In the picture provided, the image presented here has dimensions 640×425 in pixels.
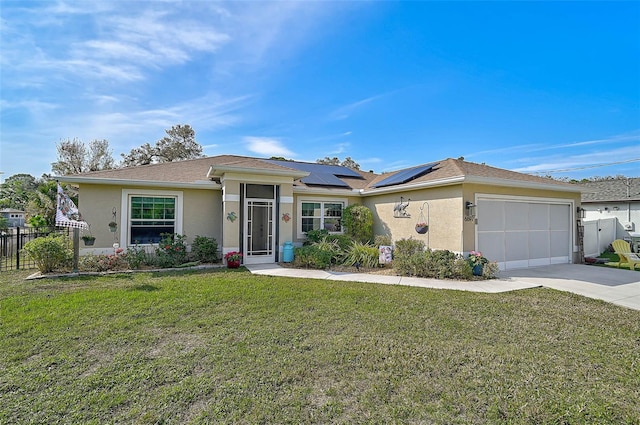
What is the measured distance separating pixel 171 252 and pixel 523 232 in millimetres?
12909

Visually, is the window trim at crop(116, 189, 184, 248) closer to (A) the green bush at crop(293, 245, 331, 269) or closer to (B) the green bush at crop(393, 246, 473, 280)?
(A) the green bush at crop(293, 245, 331, 269)

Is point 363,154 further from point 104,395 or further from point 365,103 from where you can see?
point 104,395

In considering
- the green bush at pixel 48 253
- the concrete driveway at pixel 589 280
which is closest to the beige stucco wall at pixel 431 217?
the concrete driveway at pixel 589 280

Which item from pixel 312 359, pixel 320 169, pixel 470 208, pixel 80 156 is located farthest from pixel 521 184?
pixel 80 156

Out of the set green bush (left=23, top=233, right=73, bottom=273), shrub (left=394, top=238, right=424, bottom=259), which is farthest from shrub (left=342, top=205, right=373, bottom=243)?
green bush (left=23, top=233, right=73, bottom=273)

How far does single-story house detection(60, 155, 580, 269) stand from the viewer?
9.84 m

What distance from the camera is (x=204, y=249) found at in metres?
10.6

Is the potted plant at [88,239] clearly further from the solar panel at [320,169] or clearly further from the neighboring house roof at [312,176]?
the solar panel at [320,169]

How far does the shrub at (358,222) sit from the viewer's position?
12945 mm

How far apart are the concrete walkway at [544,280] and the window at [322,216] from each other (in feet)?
11.4

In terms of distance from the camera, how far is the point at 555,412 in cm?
279

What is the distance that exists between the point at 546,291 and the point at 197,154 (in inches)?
1307

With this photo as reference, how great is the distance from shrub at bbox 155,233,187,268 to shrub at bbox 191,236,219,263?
36cm

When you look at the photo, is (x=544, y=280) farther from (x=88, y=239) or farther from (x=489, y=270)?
(x=88, y=239)
